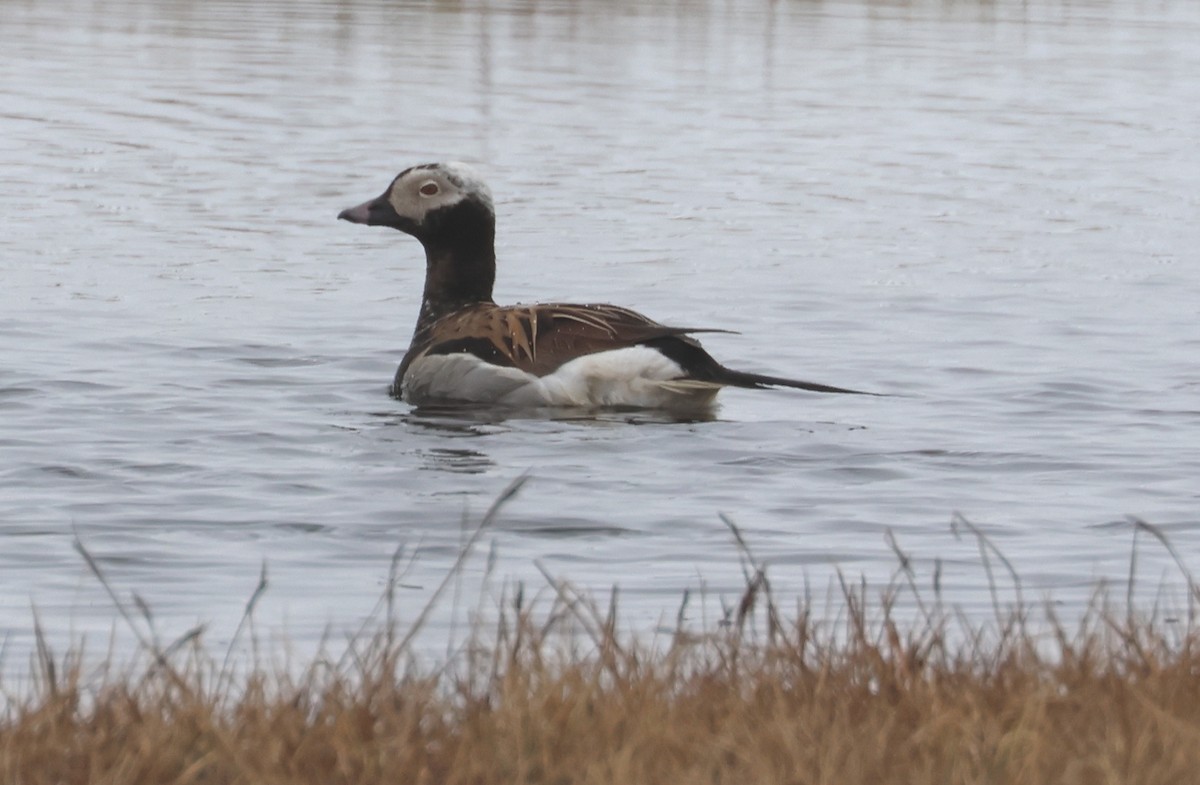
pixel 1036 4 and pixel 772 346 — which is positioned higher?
pixel 1036 4

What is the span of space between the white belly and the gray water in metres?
0.25

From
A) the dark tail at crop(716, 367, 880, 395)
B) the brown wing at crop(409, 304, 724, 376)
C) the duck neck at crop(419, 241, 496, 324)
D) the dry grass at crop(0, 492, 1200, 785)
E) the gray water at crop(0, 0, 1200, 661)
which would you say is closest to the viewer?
the dry grass at crop(0, 492, 1200, 785)

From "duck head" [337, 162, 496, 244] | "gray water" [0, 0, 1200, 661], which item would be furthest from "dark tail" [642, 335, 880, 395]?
"duck head" [337, 162, 496, 244]

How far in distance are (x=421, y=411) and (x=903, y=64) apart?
3047 centimetres

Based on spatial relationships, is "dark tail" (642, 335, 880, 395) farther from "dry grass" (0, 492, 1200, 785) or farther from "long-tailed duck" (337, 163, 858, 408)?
"dry grass" (0, 492, 1200, 785)

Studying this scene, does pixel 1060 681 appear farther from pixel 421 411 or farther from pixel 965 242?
pixel 965 242

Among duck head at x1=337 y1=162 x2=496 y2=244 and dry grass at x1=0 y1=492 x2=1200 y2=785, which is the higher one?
duck head at x1=337 y1=162 x2=496 y2=244

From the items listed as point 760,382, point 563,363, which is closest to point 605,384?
point 563,363

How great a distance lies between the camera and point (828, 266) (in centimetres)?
1683

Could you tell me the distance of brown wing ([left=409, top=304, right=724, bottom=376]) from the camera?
11078 mm

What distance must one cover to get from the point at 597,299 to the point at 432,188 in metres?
2.95

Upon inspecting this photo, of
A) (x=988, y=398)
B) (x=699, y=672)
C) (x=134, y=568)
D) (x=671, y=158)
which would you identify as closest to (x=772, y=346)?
(x=988, y=398)

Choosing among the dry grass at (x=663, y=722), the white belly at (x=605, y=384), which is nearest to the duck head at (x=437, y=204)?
the white belly at (x=605, y=384)

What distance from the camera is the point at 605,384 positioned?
11062 mm
